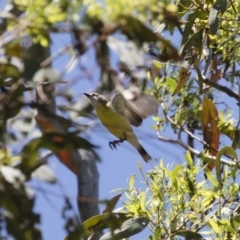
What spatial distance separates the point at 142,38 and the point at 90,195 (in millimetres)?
1377

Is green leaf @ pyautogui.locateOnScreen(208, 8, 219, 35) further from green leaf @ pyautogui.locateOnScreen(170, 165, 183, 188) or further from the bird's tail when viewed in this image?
the bird's tail

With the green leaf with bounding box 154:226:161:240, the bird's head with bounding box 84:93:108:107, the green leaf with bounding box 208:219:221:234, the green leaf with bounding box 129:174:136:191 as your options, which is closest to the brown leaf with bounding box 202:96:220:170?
the bird's head with bounding box 84:93:108:107

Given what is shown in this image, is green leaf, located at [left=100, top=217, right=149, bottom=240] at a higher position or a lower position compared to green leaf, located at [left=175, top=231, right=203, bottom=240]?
higher

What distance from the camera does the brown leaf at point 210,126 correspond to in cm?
281

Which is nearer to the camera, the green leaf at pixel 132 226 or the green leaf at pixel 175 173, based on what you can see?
the green leaf at pixel 132 226

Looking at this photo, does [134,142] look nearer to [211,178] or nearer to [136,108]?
[136,108]

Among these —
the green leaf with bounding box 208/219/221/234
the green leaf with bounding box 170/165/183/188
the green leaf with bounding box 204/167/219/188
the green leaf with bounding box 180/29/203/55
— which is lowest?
the green leaf with bounding box 208/219/221/234

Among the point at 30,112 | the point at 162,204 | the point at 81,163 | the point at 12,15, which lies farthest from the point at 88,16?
the point at 81,163

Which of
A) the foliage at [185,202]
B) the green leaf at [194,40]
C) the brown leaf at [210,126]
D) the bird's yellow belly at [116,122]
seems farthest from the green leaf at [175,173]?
the bird's yellow belly at [116,122]

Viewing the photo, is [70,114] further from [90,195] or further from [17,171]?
[90,195]

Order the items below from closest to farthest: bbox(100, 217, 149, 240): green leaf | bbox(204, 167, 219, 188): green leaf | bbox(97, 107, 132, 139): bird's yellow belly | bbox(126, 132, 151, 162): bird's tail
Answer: bbox(100, 217, 149, 240): green leaf < bbox(204, 167, 219, 188): green leaf < bbox(97, 107, 132, 139): bird's yellow belly < bbox(126, 132, 151, 162): bird's tail

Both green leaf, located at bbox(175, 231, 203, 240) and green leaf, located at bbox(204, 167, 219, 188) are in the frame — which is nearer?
green leaf, located at bbox(175, 231, 203, 240)

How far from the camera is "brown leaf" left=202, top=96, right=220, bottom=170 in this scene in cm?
281

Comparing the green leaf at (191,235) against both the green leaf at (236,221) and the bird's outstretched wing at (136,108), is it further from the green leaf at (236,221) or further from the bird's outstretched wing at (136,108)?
the bird's outstretched wing at (136,108)
